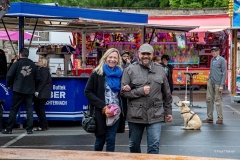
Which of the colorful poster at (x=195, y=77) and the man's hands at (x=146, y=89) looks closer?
the man's hands at (x=146, y=89)

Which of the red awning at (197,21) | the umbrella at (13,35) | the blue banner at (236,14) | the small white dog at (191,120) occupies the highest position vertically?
the red awning at (197,21)

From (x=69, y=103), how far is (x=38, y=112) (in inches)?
36.4

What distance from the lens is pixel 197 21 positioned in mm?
33312

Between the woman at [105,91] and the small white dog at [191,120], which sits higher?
the woman at [105,91]

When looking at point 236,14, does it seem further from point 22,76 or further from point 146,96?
point 146,96

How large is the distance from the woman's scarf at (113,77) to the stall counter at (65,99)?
19.8ft

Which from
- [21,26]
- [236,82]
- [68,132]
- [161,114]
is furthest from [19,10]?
[236,82]


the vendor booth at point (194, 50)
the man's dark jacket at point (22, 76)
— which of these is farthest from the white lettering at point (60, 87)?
the vendor booth at point (194, 50)

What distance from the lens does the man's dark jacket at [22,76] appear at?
12.7 meters

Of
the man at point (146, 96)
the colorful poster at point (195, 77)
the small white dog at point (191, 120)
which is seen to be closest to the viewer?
the man at point (146, 96)

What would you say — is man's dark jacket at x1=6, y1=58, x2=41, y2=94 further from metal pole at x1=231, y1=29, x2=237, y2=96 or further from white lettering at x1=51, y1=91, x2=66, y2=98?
metal pole at x1=231, y1=29, x2=237, y2=96

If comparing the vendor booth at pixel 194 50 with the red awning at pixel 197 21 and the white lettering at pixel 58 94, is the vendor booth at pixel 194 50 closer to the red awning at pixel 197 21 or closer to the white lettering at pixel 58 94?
the red awning at pixel 197 21

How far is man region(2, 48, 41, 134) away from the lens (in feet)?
41.8

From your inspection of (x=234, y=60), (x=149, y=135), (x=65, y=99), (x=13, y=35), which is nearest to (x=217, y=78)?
(x=65, y=99)
